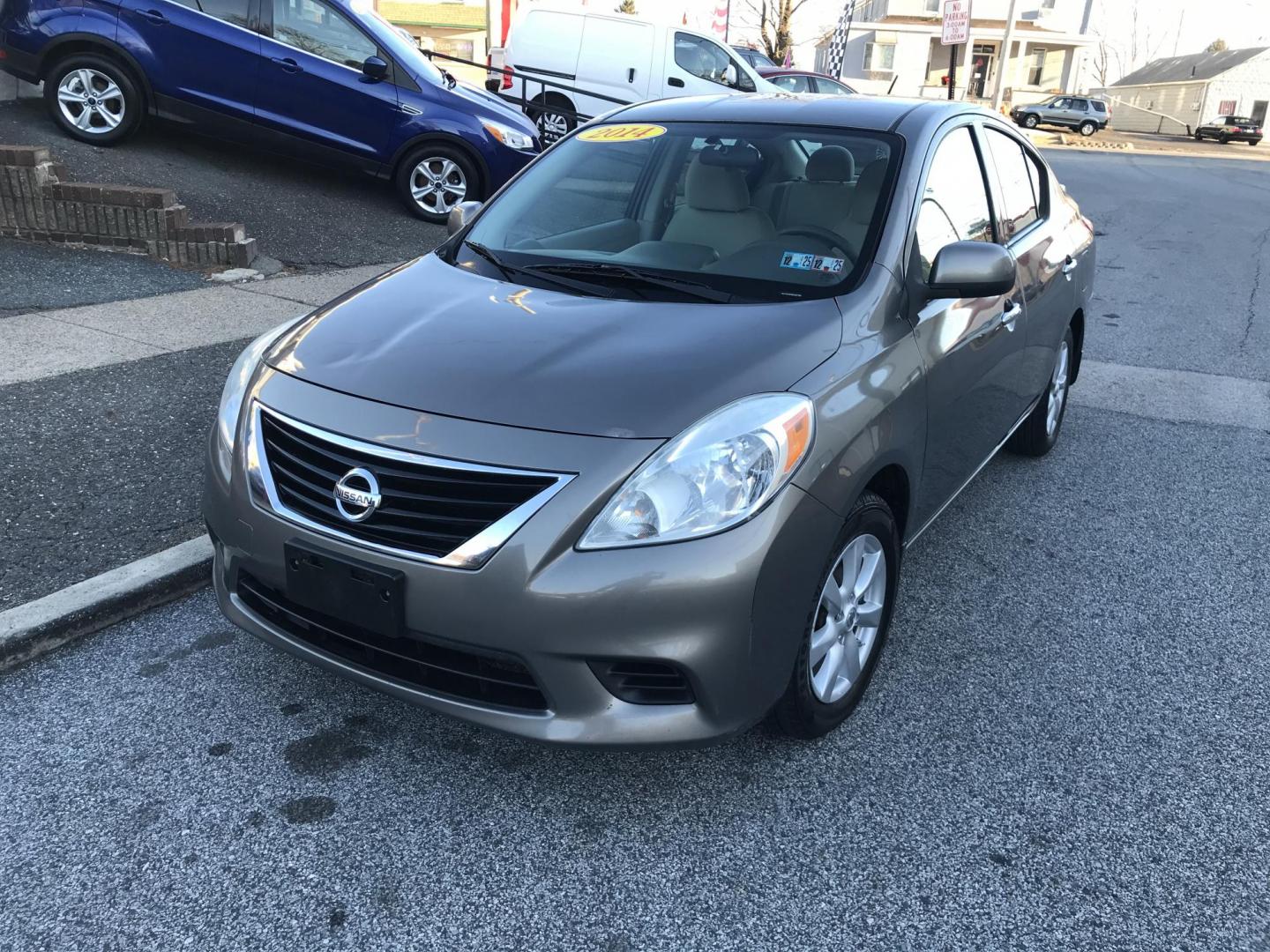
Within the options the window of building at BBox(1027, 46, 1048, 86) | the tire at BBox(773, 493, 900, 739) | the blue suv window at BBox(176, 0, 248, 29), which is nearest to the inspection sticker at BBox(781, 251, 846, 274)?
the tire at BBox(773, 493, 900, 739)

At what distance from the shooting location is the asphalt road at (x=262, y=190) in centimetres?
820

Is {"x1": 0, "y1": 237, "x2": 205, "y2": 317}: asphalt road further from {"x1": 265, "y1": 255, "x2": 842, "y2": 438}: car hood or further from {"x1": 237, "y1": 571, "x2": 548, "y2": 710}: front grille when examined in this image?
{"x1": 237, "y1": 571, "x2": 548, "y2": 710}: front grille

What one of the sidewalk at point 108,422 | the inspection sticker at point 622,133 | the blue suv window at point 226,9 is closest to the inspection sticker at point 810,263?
the inspection sticker at point 622,133

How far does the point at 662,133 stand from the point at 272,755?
8.01ft

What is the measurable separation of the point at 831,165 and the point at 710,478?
1534mm

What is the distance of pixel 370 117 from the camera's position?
9125 mm

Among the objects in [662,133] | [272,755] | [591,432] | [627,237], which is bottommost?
[272,755]

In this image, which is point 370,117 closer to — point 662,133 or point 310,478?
point 662,133

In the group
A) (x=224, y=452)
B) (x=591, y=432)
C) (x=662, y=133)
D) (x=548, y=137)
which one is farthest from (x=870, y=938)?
(x=548, y=137)

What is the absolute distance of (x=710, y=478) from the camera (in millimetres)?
2305

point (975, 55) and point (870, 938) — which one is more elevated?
point (975, 55)

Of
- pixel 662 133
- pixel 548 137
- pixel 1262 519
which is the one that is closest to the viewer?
pixel 662 133

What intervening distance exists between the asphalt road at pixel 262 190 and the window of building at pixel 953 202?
5.32 meters

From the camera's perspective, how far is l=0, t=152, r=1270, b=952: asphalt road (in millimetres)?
2209
